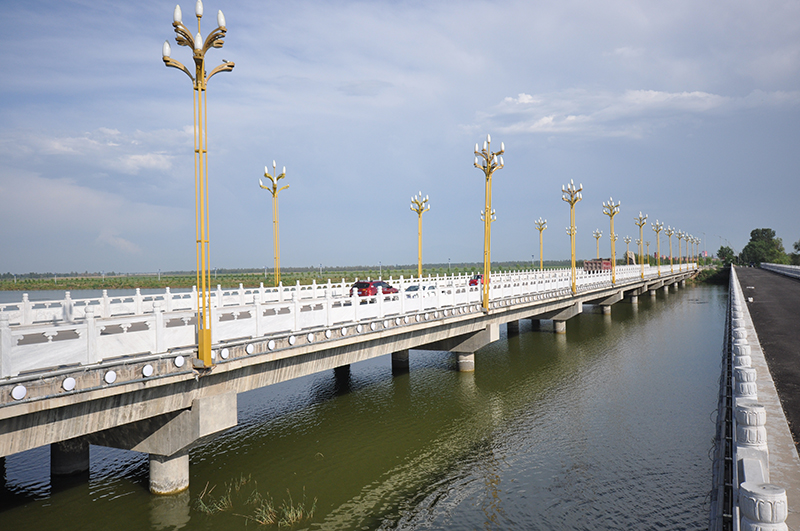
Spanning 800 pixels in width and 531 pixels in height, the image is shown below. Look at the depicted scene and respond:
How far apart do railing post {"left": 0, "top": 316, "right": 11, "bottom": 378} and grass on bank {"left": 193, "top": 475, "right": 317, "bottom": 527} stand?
5.41m

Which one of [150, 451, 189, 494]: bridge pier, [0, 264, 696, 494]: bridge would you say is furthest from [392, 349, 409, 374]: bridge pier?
[150, 451, 189, 494]: bridge pier

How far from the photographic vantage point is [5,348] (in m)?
8.87

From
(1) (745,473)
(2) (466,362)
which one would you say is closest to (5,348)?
(1) (745,473)

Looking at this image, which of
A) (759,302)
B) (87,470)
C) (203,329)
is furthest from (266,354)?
(759,302)

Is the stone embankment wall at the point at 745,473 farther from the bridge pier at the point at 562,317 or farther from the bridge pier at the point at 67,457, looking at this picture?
the bridge pier at the point at 562,317

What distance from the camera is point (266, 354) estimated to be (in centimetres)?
1388

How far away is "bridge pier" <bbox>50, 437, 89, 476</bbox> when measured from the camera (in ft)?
45.8

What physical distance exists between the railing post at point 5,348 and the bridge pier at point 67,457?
5.88 metres

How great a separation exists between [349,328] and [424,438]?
4.52 m

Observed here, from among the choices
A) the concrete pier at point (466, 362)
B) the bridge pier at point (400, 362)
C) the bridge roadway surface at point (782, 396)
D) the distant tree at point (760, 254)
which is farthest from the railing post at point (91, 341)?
the distant tree at point (760, 254)

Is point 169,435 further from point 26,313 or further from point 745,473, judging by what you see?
point 745,473

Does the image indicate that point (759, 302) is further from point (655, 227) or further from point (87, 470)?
point (655, 227)

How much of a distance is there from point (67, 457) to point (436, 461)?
10.0 m

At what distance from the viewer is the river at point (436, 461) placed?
12.2 meters
